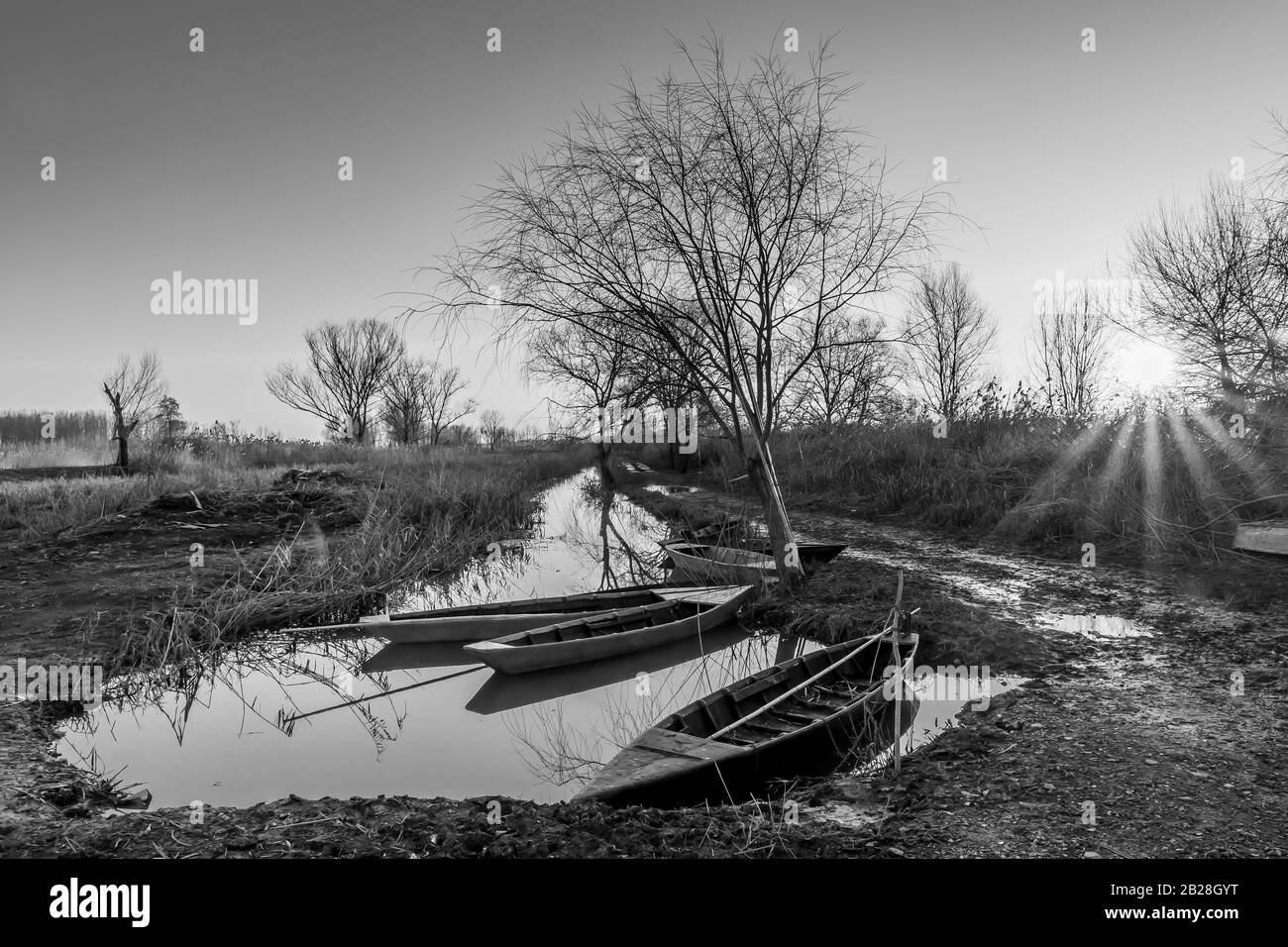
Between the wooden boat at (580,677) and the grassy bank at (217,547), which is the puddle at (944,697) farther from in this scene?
the grassy bank at (217,547)

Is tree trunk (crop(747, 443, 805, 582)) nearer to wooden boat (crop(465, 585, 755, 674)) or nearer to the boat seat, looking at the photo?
wooden boat (crop(465, 585, 755, 674))

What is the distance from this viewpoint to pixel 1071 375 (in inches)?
1453

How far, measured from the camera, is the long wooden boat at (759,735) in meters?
4.42

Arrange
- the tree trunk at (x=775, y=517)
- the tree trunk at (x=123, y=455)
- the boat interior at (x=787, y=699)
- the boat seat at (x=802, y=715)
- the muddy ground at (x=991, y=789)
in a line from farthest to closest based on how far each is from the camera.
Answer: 1. the tree trunk at (x=123, y=455)
2. the tree trunk at (x=775, y=517)
3. the boat seat at (x=802, y=715)
4. the boat interior at (x=787, y=699)
5. the muddy ground at (x=991, y=789)

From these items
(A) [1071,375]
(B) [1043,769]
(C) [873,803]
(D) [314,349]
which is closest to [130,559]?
(C) [873,803]

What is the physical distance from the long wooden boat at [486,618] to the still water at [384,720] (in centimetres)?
24

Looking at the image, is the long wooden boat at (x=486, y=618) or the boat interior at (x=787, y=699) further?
the long wooden boat at (x=486, y=618)

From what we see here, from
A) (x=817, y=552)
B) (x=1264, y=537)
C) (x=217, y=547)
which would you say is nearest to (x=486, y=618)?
(x=817, y=552)

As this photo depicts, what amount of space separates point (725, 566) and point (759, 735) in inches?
234

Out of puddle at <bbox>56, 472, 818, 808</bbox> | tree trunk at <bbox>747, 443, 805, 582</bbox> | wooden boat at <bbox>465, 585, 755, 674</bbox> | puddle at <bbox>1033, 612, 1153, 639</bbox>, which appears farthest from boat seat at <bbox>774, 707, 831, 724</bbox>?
tree trunk at <bbox>747, 443, 805, 582</bbox>

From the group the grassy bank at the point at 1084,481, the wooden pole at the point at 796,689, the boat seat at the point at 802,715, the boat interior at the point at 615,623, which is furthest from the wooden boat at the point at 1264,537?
the boat seat at the point at 802,715
